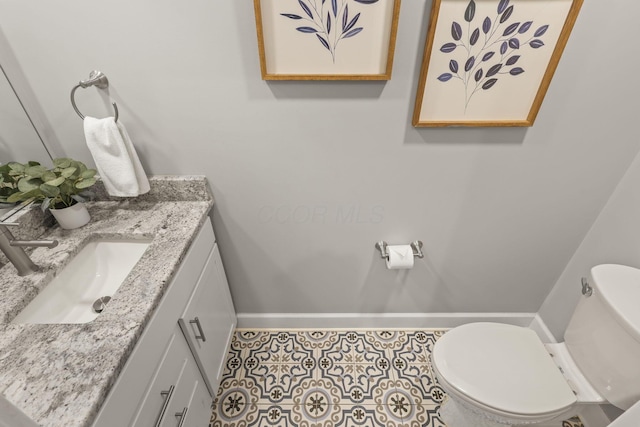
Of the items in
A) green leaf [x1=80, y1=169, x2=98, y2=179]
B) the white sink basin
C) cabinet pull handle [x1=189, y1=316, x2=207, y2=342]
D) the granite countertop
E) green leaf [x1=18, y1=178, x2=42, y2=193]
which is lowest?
cabinet pull handle [x1=189, y1=316, x2=207, y2=342]

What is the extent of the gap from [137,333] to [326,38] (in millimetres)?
931

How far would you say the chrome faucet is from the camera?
0.78m

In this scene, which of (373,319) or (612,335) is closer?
(612,335)

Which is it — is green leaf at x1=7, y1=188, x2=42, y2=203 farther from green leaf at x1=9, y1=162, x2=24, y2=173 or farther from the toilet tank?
the toilet tank

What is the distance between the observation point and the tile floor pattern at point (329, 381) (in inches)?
51.6

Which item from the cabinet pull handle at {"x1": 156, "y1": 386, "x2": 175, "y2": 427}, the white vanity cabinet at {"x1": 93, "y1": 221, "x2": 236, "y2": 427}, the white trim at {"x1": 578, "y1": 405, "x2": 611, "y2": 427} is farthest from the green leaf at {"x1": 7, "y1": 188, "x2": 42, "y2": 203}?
the white trim at {"x1": 578, "y1": 405, "x2": 611, "y2": 427}

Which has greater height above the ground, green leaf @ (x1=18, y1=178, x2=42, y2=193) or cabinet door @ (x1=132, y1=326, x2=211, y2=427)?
green leaf @ (x1=18, y1=178, x2=42, y2=193)

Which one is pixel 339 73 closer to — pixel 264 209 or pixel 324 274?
pixel 264 209

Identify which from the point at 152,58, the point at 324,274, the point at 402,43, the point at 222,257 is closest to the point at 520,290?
the point at 324,274

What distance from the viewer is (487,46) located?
87cm

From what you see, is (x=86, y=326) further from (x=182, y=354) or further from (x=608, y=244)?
(x=608, y=244)

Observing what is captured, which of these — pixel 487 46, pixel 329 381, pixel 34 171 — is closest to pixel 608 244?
pixel 487 46

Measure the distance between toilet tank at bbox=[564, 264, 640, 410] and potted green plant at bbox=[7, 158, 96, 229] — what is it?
172 centimetres

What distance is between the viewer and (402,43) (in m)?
0.88
